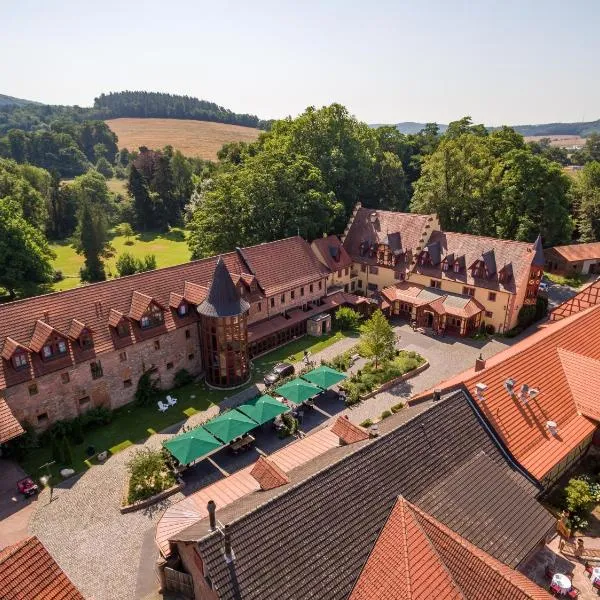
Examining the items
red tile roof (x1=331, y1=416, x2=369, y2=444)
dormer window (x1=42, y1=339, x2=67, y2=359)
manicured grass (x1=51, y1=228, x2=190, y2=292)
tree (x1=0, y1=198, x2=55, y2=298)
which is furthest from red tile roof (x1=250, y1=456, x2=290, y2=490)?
manicured grass (x1=51, y1=228, x2=190, y2=292)

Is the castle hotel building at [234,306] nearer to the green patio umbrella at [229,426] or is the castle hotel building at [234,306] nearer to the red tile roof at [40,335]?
the red tile roof at [40,335]

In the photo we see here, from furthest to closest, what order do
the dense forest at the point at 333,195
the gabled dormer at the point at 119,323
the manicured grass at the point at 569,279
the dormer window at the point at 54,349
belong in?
1. the manicured grass at the point at 569,279
2. the dense forest at the point at 333,195
3. the gabled dormer at the point at 119,323
4. the dormer window at the point at 54,349

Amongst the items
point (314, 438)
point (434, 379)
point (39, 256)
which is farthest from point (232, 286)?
point (39, 256)

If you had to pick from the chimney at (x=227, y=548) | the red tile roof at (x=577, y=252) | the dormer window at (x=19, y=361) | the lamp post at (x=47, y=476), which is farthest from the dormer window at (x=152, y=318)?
the red tile roof at (x=577, y=252)

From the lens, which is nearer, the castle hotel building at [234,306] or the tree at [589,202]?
the castle hotel building at [234,306]

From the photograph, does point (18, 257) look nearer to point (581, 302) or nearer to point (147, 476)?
point (147, 476)

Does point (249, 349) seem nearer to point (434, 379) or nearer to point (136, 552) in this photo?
point (434, 379)
